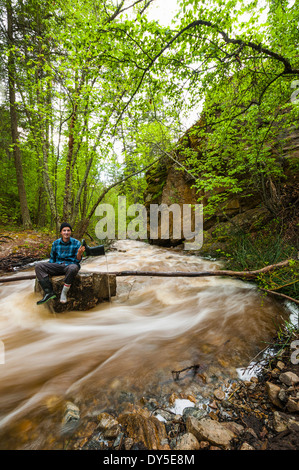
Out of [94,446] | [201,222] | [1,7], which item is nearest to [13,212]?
[1,7]

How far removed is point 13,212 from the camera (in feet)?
45.8

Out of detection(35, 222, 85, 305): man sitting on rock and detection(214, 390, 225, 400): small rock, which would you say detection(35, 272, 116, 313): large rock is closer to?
detection(35, 222, 85, 305): man sitting on rock

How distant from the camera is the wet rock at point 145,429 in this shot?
124cm

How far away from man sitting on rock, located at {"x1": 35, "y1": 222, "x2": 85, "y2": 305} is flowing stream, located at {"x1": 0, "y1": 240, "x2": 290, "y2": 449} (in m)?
0.49

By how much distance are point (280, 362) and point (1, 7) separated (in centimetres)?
1717

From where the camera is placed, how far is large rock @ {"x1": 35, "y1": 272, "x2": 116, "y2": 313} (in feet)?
11.3

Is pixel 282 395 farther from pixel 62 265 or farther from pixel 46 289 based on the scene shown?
pixel 62 265

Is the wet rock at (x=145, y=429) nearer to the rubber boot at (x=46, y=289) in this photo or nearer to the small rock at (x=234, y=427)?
the small rock at (x=234, y=427)

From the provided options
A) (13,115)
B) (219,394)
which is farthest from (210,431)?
(13,115)

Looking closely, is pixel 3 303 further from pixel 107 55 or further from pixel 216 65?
pixel 216 65

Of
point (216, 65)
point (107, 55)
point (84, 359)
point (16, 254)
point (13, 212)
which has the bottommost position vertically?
point (84, 359)

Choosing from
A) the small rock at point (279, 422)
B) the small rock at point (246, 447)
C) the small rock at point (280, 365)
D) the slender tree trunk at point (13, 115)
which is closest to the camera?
the small rock at point (246, 447)

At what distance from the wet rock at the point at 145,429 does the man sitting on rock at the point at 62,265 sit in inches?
95.7

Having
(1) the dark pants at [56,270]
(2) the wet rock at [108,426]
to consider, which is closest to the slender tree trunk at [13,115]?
(1) the dark pants at [56,270]
